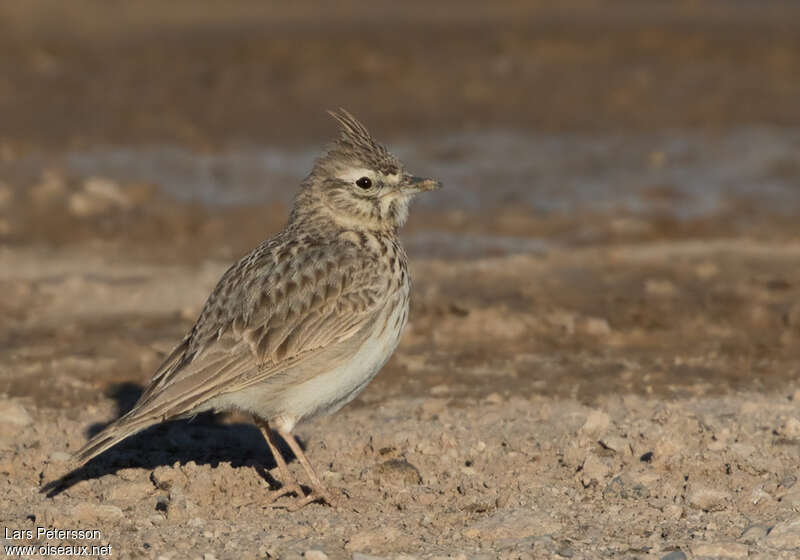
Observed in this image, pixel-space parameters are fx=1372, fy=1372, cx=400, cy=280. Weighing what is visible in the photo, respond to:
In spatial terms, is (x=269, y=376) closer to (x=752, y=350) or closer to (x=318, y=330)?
(x=318, y=330)

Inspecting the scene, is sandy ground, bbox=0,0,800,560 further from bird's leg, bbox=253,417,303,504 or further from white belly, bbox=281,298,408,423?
white belly, bbox=281,298,408,423

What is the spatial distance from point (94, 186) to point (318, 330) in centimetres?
774

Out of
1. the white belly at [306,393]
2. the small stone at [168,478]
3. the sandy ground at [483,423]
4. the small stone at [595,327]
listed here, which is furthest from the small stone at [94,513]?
the small stone at [595,327]

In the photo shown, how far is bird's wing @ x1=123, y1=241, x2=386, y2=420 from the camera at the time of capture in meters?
6.67

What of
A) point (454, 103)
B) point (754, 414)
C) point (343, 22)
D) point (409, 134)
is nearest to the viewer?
point (754, 414)

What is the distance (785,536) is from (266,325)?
268 centimetres

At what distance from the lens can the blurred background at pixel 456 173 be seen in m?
10.0

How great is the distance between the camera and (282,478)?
23.4 feet

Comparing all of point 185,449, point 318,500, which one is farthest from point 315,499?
point 185,449

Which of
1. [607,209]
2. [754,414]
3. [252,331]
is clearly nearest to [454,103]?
[607,209]

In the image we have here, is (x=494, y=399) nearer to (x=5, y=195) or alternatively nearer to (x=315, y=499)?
(x=315, y=499)

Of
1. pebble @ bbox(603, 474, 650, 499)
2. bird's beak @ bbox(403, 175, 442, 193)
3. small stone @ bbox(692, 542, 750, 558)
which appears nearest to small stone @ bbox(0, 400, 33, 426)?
bird's beak @ bbox(403, 175, 442, 193)

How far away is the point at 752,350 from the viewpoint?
9.89 meters

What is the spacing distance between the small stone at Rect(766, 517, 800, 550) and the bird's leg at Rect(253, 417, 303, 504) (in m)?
2.33
